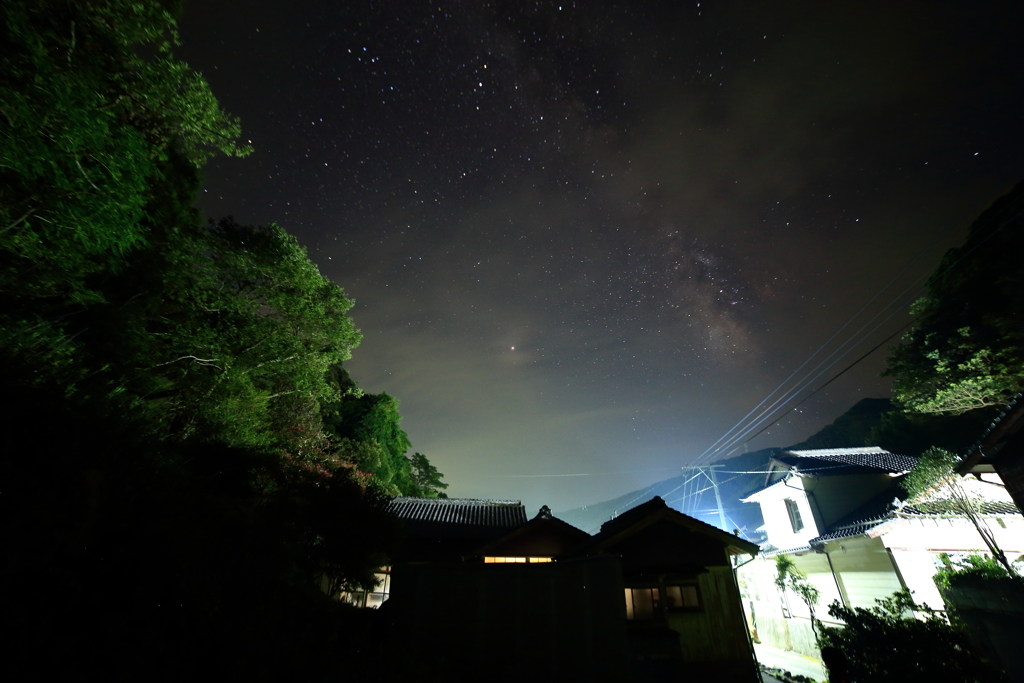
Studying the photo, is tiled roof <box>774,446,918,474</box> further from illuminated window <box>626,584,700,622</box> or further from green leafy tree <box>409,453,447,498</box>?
green leafy tree <box>409,453,447,498</box>

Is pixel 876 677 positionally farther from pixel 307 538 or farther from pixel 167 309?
pixel 167 309

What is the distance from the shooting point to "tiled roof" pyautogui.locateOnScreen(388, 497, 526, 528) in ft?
66.3

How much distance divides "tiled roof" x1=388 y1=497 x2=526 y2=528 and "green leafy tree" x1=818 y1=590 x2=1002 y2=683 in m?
13.9

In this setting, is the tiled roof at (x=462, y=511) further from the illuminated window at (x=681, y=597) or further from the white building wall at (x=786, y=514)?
the white building wall at (x=786, y=514)

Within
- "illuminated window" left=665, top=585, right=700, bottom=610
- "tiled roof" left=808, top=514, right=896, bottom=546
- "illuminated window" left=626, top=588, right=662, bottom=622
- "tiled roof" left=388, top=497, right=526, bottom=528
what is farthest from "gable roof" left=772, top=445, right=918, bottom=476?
"illuminated window" left=626, top=588, right=662, bottom=622

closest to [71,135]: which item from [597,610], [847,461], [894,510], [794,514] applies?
[597,610]

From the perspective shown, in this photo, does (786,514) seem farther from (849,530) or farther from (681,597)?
(681,597)

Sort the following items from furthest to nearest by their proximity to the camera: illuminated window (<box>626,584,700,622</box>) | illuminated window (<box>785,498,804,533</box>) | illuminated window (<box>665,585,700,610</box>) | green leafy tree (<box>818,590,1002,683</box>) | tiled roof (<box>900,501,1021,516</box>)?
illuminated window (<box>785,498,804,533</box>), tiled roof (<box>900,501,1021,516</box>), illuminated window (<box>665,585,700,610</box>), illuminated window (<box>626,584,700,622</box>), green leafy tree (<box>818,590,1002,683</box>)

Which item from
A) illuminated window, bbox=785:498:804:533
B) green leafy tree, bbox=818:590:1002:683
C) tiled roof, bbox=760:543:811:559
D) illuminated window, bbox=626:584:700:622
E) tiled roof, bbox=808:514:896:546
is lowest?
green leafy tree, bbox=818:590:1002:683

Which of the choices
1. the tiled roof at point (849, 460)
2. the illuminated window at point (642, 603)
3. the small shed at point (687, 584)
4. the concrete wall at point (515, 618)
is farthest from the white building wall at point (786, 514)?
the concrete wall at point (515, 618)

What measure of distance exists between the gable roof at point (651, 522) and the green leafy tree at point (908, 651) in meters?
2.31

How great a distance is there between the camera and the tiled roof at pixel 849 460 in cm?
2142

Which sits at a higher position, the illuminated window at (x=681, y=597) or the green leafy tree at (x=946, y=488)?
the green leafy tree at (x=946, y=488)

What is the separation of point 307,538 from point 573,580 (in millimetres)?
6813
